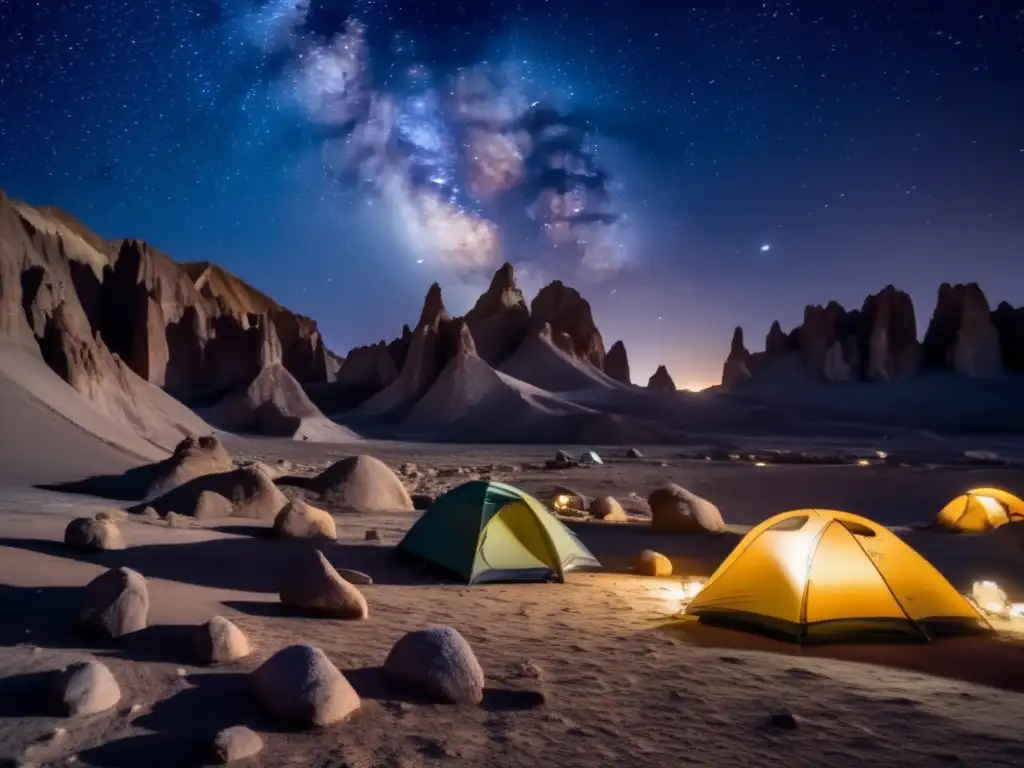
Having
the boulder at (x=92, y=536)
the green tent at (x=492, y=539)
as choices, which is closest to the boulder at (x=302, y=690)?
the green tent at (x=492, y=539)

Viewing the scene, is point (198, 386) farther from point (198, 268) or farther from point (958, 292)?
point (198, 268)

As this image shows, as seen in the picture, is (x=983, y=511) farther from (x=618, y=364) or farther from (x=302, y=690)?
(x=618, y=364)

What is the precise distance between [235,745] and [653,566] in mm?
8804

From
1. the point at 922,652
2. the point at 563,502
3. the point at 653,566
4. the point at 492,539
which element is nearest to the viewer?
the point at 922,652

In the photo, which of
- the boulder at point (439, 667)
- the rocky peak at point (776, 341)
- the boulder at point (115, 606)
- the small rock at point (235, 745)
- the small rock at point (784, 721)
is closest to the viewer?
the small rock at point (235, 745)

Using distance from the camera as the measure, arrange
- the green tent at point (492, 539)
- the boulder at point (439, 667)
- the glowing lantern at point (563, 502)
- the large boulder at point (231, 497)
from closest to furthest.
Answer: the boulder at point (439, 667), the green tent at point (492, 539), the large boulder at point (231, 497), the glowing lantern at point (563, 502)

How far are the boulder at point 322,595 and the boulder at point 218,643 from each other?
1.68m

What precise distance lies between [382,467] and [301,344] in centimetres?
9477

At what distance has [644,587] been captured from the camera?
434 inches

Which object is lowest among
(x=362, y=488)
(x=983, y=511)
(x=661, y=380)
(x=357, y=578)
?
(x=357, y=578)

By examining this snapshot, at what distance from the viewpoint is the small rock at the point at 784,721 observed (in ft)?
17.4

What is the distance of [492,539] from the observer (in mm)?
11016

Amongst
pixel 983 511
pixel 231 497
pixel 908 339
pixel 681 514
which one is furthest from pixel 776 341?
pixel 231 497

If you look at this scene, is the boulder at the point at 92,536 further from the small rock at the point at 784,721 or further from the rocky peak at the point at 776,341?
the rocky peak at the point at 776,341
